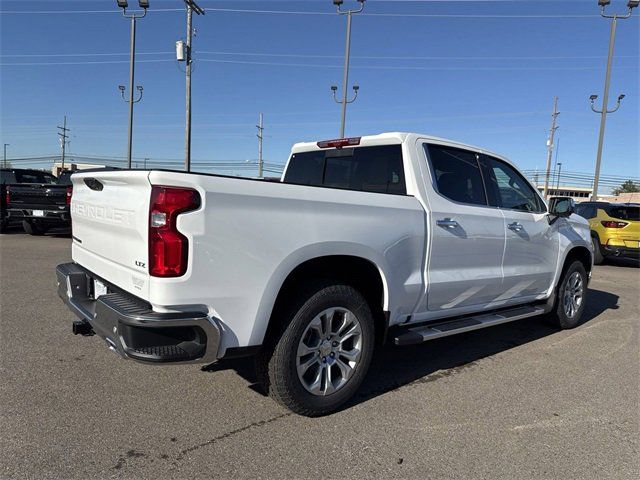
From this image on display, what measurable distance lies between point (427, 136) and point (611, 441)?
2.62 metres

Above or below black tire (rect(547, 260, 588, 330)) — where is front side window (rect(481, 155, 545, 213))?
above

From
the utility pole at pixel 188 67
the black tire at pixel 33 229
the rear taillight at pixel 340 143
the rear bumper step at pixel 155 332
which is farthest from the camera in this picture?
the utility pole at pixel 188 67

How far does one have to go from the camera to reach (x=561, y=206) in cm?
534

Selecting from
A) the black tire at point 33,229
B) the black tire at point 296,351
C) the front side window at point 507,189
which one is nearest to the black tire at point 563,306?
the front side window at point 507,189

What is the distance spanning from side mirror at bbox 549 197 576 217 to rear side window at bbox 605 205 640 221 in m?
7.70

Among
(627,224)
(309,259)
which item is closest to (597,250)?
(627,224)

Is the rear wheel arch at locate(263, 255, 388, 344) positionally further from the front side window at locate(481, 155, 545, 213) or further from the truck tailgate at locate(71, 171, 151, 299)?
the front side window at locate(481, 155, 545, 213)

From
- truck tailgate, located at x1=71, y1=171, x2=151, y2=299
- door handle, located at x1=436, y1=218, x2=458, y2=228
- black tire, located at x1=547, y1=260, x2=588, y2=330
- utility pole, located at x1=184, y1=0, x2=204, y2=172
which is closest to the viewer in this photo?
truck tailgate, located at x1=71, y1=171, x2=151, y2=299

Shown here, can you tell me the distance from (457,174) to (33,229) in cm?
1272

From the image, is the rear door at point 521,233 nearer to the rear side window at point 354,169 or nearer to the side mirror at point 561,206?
the side mirror at point 561,206

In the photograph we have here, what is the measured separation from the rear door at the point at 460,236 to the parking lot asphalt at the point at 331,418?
0.72 metres

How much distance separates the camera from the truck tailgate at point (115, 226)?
270 centimetres

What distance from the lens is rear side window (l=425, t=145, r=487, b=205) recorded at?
4.12 m

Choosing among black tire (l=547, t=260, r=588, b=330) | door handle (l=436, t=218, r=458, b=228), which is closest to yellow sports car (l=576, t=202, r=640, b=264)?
black tire (l=547, t=260, r=588, b=330)
